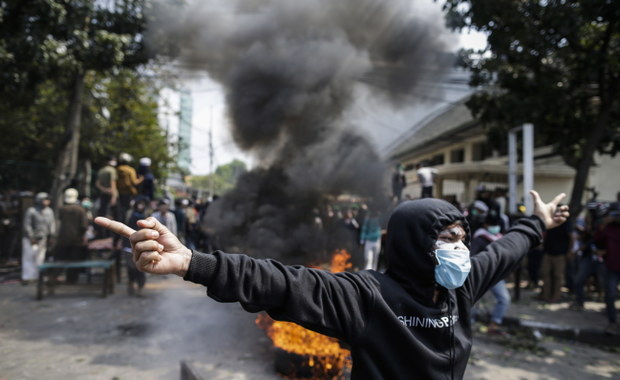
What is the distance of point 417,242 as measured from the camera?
60.1 inches

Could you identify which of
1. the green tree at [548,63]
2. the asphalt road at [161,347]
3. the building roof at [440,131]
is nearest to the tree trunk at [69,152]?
the asphalt road at [161,347]

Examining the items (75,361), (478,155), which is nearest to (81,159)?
(75,361)

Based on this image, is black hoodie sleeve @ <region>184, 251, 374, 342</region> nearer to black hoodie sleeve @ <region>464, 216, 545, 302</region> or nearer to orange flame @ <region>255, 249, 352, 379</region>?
black hoodie sleeve @ <region>464, 216, 545, 302</region>

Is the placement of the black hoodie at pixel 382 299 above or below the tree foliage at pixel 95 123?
below

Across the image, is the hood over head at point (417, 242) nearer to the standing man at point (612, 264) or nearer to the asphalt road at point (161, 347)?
the asphalt road at point (161, 347)

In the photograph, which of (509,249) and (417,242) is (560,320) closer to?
(509,249)

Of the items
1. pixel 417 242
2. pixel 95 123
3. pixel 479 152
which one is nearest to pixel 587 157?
pixel 417 242

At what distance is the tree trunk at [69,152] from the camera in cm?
870

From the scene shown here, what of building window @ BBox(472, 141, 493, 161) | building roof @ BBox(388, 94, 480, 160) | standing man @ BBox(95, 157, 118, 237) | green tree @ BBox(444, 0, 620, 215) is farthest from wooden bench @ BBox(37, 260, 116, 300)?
building window @ BBox(472, 141, 493, 161)

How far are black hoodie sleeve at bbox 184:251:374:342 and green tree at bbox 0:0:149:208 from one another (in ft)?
23.2

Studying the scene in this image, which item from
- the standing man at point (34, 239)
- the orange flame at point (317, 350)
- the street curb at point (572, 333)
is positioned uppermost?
the standing man at point (34, 239)

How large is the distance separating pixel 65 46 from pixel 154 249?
7.83 m

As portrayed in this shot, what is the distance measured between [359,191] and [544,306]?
445cm

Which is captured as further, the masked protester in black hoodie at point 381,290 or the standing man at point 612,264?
the standing man at point 612,264
